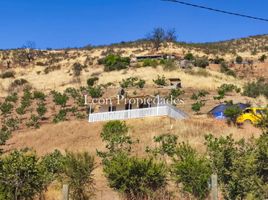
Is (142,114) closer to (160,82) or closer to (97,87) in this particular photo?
(160,82)

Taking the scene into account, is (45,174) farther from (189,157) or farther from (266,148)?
(266,148)

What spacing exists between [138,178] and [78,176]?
9.17 feet

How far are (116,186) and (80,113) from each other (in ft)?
98.2

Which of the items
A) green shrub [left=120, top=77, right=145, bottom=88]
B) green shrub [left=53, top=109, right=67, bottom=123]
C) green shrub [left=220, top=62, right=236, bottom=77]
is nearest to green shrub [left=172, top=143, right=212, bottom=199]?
green shrub [left=53, top=109, right=67, bottom=123]

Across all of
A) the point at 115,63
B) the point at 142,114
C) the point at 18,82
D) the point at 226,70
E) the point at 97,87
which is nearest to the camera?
the point at 142,114

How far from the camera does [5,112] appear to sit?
171 ft

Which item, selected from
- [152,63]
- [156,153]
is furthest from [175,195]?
[152,63]

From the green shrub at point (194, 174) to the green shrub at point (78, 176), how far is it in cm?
364

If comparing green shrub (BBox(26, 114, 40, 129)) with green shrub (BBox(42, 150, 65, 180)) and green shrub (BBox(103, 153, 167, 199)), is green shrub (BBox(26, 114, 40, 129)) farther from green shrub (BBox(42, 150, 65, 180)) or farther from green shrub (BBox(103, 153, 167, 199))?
green shrub (BBox(103, 153, 167, 199))

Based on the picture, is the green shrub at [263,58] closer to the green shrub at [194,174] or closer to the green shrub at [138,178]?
the green shrub at [194,174]

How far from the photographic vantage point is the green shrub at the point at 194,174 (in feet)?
58.0

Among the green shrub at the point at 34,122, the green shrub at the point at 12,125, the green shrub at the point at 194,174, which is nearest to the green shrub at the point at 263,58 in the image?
the green shrub at the point at 34,122

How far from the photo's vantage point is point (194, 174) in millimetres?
17953

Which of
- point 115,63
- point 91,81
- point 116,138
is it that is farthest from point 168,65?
point 116,138
